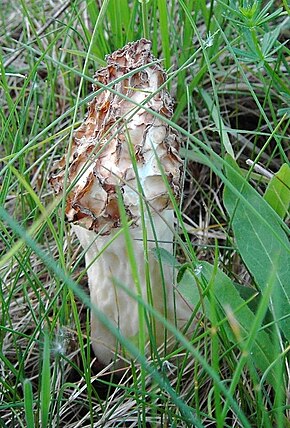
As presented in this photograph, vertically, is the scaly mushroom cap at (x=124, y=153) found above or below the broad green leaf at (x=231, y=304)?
above

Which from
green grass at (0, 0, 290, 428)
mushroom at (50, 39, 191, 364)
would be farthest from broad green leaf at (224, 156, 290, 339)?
mushroom at (50, 39, 191, 364)

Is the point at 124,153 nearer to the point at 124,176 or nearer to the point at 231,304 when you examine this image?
the point at 124,176

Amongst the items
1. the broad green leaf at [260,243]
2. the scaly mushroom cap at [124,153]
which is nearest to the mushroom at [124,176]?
the scaly mushroom cap at [124,153]

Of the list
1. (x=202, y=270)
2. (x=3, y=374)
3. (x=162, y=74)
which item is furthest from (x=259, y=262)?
(x=3, y=374)

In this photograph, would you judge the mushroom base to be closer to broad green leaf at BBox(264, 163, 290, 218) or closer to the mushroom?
the mushroom

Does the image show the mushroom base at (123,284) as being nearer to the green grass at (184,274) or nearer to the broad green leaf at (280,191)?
the green grass at (184,274)

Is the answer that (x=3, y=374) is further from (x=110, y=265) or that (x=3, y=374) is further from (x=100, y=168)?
(x=100, y=168)

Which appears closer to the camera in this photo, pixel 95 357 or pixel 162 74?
pixel 162 74
